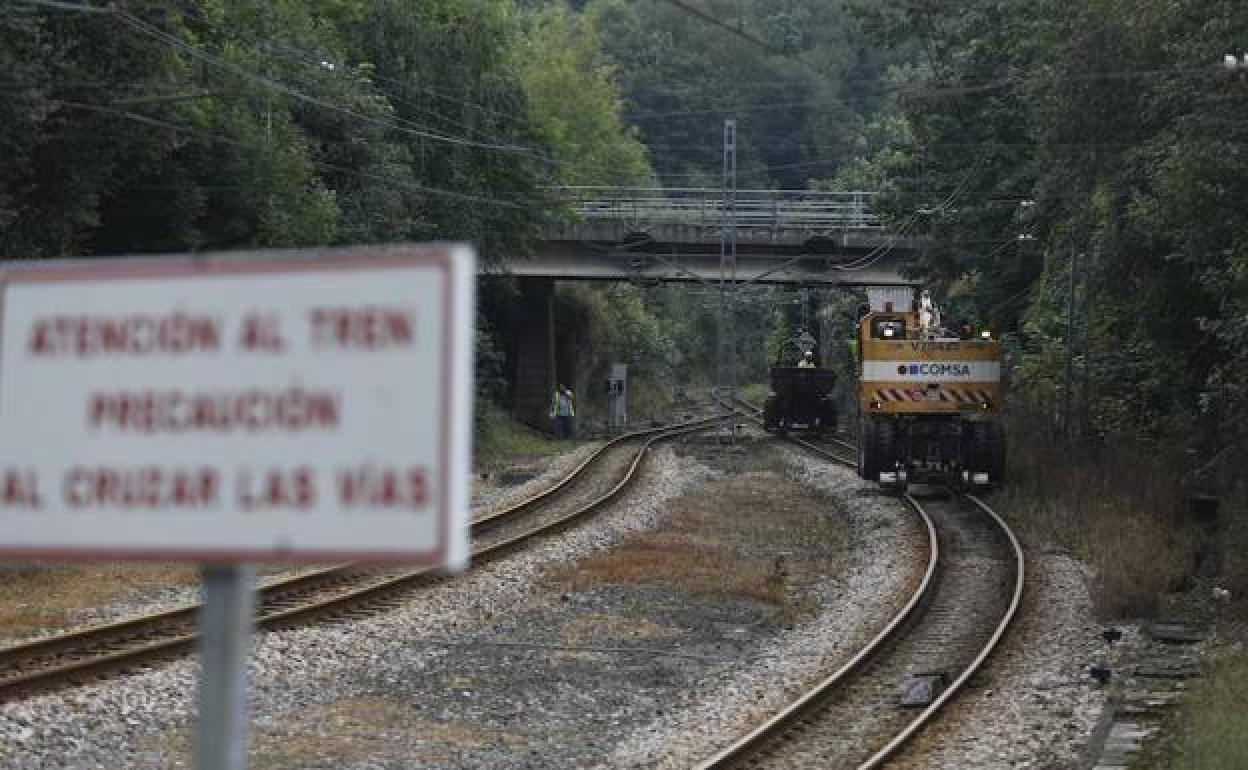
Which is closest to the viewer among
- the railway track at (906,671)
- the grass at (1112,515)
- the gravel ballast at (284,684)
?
the gravel ballast at (284,684)

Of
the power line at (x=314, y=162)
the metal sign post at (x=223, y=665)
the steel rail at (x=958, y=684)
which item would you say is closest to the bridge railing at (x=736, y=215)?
the power line at (x=314, y=162)

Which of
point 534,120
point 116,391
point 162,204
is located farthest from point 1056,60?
point 116,391

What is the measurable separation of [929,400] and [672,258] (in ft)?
88.6

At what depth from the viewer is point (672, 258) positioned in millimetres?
55062

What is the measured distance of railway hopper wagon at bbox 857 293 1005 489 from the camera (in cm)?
2853

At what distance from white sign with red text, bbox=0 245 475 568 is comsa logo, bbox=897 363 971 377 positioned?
25972 mm

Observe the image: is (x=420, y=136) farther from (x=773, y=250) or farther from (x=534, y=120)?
(x=773, y=250)

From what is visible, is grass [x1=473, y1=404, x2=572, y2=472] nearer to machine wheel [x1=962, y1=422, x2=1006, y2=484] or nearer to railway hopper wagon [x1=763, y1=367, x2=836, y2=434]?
railway hopper wagon [x1=763, y1=367, x2=836, y2=434]

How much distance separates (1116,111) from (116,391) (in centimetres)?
2344

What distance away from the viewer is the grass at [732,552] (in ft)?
62.4

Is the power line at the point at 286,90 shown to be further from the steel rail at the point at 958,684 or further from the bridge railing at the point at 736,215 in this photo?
the steel rail at the point at 958,684

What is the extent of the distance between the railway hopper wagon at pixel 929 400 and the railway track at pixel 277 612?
5161 millimetres

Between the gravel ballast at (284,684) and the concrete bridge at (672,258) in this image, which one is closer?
the gravel ballast at (284,684)

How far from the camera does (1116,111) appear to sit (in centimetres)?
2478
